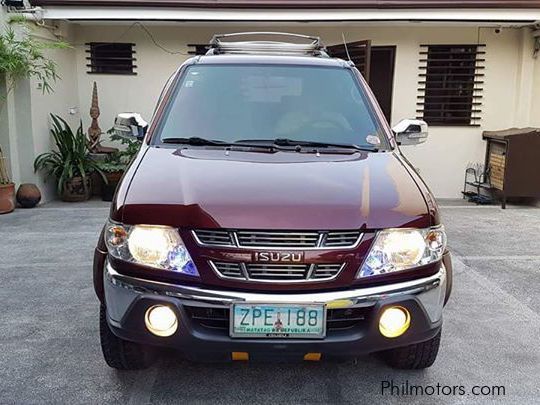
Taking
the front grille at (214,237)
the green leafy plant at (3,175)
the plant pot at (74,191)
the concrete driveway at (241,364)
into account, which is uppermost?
the front grille at (214,237)

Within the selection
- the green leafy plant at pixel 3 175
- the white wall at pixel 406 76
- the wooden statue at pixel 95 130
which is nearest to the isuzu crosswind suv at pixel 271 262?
the green leafy plant at pixel 3 175

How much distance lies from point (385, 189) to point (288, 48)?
83.3 inches

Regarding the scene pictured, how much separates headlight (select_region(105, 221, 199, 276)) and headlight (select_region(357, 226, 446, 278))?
28.4 inches

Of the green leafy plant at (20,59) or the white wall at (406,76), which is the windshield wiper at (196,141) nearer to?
the green leafy plant at (20,59)

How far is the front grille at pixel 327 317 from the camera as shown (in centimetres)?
215

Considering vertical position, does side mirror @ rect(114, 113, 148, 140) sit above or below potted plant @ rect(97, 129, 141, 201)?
above

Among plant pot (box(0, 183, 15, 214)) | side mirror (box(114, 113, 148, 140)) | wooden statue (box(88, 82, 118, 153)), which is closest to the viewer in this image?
side mirror (box(114, 113, 148, 140))

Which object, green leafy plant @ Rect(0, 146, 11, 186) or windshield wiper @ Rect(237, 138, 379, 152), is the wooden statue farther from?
windshield wiper @ Rect(237, 138, 379, 152)

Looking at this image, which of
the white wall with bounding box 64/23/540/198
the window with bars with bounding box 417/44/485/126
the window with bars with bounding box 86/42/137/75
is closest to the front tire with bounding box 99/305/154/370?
the white wall with bounding box 64/23/540/198

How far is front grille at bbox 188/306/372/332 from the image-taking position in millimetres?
2154

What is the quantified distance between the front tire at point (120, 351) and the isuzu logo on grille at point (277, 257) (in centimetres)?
86

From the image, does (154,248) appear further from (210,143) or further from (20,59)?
(20,59)

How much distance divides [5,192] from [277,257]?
559 centimetres

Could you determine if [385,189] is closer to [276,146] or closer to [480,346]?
[276,146]
